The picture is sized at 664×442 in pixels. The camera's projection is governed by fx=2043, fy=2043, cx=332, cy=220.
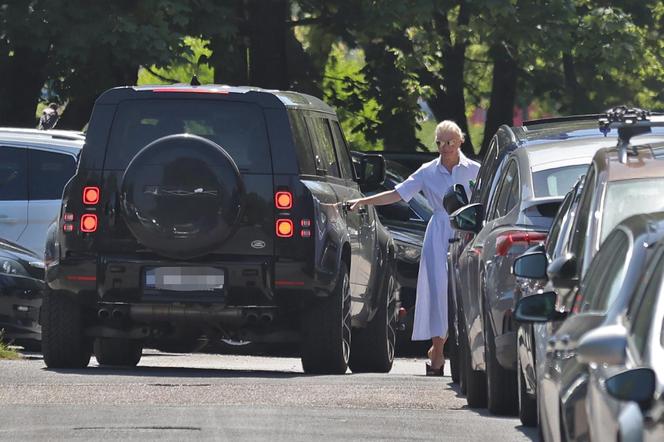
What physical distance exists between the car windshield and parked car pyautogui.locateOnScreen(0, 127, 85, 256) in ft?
35.9

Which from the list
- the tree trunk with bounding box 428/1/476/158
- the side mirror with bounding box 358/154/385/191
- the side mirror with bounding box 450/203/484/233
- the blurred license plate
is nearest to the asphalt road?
the blurred license plate

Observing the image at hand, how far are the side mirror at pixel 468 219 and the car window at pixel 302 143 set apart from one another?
5.73ft

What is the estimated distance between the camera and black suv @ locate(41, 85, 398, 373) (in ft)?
42.9

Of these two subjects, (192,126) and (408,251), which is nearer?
(192,126)

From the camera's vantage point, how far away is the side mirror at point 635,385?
16.9ft

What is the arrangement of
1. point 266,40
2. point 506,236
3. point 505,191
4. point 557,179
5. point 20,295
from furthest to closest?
1. point 266,40
2. point 20,295
3. point 505,191
4. point 557,179
5. point 506,236

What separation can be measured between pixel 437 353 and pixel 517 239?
4.60 metres

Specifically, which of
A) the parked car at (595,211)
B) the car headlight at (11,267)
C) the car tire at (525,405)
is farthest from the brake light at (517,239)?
the car headlight at (11,267)

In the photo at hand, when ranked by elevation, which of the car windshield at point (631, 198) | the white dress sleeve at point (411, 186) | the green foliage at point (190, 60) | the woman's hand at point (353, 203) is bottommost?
the woman's hand at point (353, 203)

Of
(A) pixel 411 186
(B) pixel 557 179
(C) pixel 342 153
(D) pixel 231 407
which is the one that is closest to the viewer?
(D) pixel 231 407

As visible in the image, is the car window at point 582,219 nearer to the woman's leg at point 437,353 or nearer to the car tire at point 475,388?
the car tire at point 475,388

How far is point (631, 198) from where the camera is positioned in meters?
7.91

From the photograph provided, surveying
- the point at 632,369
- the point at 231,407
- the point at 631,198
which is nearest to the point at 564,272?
the point at 631,198

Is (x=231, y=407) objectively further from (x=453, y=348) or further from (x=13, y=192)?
(x=13, y=192)
